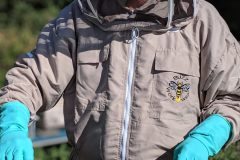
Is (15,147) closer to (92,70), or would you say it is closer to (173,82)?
(92,70)

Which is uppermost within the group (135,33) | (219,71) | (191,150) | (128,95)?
(135,33)

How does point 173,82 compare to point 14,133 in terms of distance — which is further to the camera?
point 173,82

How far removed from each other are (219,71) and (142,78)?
0.34m

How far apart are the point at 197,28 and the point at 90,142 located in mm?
704

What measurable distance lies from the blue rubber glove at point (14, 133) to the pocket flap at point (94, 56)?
0.34 meters

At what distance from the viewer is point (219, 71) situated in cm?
305

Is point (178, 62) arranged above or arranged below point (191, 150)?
above

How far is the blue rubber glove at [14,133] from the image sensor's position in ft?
9.53

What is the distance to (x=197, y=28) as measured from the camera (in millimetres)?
3092

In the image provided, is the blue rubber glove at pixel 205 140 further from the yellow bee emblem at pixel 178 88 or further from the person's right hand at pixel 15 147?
the person's right hand at pixel 15 147

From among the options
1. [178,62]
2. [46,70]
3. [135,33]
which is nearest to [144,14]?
[135,33]

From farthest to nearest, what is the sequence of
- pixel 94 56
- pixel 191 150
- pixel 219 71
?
pixel 94 56
pixel 219 71
pixel 191 150

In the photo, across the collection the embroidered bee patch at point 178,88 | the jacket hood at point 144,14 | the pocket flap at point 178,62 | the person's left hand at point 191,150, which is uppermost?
the jacket hood at point 144,14

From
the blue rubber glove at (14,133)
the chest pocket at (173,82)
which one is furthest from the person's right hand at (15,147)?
the chest pocket at (173,82)
